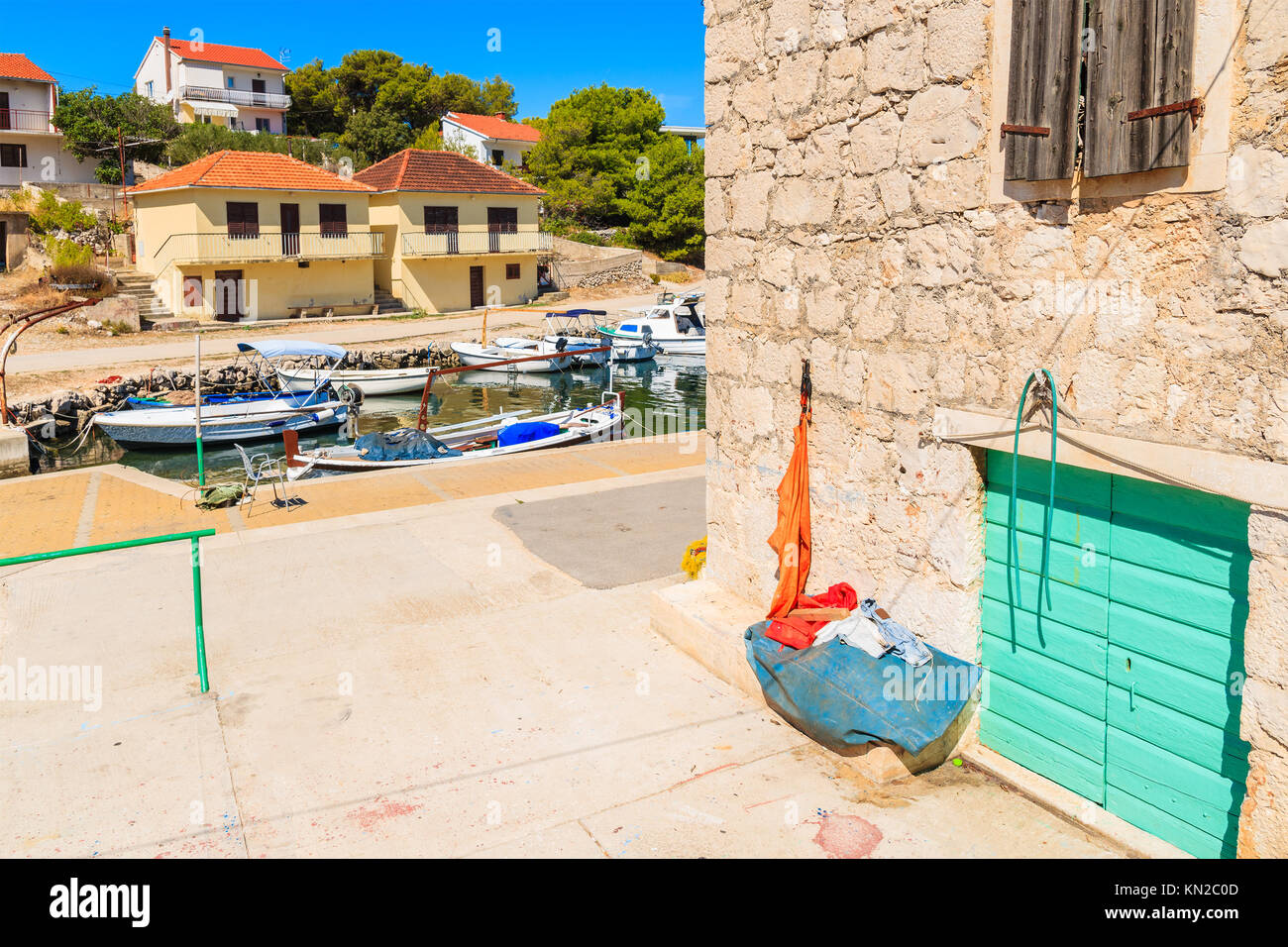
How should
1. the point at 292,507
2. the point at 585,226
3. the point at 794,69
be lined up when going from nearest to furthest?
the point at 794,69, the point at 292,507, the point at 585,226

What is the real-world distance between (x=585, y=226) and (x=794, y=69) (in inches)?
2069

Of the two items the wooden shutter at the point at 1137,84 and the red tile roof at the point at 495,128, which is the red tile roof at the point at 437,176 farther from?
the wooden shutter at the point at 1137,84

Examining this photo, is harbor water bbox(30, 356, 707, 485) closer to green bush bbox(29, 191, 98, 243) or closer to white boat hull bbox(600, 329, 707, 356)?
white boat hull bbox(600, 329, 707, 356)

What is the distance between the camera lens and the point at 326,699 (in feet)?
23.6

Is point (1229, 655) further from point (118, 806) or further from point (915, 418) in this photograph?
point (118, 806)

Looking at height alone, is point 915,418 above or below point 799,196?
below

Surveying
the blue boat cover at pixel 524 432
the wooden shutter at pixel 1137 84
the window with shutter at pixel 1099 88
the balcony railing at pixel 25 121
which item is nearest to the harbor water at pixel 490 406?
the blue boat cover at pixel 524 432

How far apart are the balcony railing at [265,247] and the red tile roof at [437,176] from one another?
3.11m

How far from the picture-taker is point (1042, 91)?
5094 mm

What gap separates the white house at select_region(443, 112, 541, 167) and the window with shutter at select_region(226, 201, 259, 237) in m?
23.4

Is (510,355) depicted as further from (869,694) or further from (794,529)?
(869,694)

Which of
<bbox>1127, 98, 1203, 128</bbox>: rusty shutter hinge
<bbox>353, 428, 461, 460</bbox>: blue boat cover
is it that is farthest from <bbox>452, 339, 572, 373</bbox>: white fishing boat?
<bbox>1127, 98, 1203, 128</bbox>: rusty shutter hinge

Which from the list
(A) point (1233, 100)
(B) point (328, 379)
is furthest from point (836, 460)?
(B) point (328, 379)

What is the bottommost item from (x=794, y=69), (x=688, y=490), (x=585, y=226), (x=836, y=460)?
(x=688, y=490)
